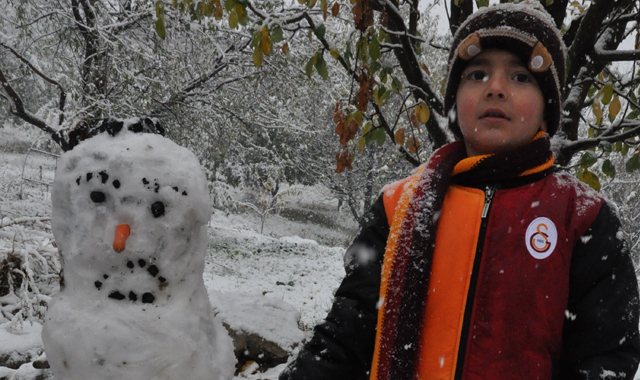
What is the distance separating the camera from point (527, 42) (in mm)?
1172

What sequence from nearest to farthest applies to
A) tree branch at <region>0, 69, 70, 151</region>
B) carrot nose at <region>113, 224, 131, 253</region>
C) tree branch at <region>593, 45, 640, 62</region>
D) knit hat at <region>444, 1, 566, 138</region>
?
carrot nose at <region>113, 224, 131, 253</region> → knit hat at <region>444, 1, 566, 138</region> → tree branch at <region>593, 45, 640, 62</region> → tree branch at <region>0, 69, 70, 151</region>

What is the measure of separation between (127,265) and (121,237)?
0.27ft

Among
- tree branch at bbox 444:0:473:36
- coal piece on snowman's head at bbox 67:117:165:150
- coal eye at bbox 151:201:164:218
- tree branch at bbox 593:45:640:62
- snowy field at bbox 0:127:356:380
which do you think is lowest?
snowy field at bbox 0:127:356:380

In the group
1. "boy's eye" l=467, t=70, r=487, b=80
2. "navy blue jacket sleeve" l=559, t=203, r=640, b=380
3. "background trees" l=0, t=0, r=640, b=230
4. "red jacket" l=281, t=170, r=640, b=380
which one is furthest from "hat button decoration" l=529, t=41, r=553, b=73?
"background trees" l=0, t=0, r=640, b=230

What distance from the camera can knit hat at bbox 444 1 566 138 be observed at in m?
1.17

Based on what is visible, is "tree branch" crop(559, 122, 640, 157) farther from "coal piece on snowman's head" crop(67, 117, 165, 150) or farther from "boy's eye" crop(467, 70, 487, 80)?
"coal piece on snowman's head" crop(67, 117, 165, 150)

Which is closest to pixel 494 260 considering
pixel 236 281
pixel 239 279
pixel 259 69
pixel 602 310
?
pixel 602 310

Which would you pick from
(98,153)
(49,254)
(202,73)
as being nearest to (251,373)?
(49,254)

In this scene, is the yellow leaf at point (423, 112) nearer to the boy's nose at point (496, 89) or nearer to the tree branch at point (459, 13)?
the tree branch at point (459, 13)

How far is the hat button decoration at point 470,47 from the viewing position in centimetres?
121

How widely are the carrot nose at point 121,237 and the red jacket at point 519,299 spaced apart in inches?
23.2

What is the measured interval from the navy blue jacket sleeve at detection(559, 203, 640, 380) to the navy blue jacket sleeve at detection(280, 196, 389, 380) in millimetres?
502

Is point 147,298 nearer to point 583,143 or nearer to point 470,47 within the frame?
point 470,47

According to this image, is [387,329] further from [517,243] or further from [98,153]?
[98,153]
